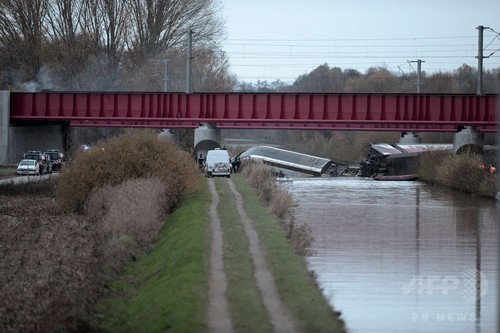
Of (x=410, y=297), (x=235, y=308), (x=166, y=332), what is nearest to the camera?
(x=166, y=332)

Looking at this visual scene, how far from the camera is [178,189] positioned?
37562 mm

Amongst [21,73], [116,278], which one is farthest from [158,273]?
[21,73]

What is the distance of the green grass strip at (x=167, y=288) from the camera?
1547cm

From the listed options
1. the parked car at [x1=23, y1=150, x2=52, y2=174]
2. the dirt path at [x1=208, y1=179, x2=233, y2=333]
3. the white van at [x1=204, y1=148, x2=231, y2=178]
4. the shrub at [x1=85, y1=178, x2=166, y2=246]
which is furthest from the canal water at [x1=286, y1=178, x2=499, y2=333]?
the parked car at [x1=23, y1=150, x2=52, y2=174]

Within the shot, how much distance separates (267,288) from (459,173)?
38631mm

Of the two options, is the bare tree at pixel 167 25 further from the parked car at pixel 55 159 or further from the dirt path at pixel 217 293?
the dirt path at pixel 217 293

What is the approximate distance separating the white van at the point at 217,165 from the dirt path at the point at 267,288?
88.8 ft

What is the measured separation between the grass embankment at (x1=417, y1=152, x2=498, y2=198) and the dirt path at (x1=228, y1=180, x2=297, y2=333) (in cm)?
2541

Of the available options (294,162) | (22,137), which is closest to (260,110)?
(294,162)

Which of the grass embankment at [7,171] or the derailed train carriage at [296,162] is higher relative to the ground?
the derailed train carriage at [296,162]

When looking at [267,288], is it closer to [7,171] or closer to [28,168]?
[28,168]

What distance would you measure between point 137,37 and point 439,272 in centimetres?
7756

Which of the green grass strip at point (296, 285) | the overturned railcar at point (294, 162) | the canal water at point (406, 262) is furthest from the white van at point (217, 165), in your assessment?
the green grass strip at point (296, 285)

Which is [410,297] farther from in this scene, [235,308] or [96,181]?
[96,181]
